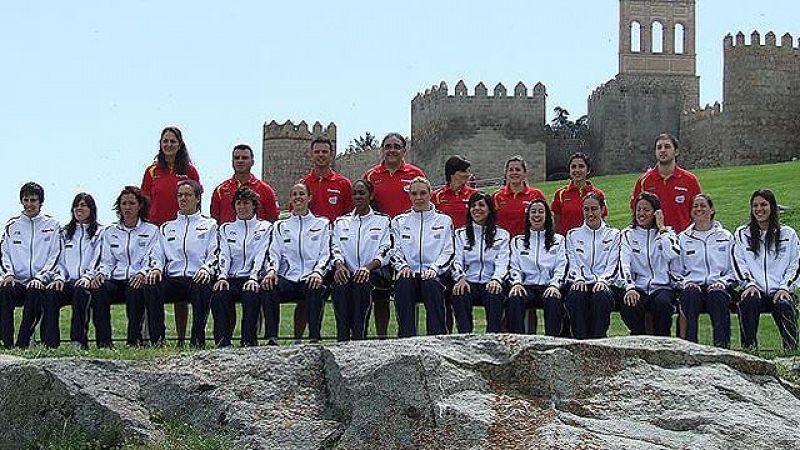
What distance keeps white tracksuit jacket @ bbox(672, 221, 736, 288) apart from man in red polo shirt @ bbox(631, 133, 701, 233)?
0.55 meters

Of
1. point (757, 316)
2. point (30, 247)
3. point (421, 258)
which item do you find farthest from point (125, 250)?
point (757, 316)

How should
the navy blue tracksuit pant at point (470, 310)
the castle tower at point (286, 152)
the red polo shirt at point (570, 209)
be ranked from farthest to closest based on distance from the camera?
the castle tower at point (286, 152), the red polo shirt at point (570, 209), the navy blue tracksuit pant at point (470, 310)

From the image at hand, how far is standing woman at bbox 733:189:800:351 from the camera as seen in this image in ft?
32.9

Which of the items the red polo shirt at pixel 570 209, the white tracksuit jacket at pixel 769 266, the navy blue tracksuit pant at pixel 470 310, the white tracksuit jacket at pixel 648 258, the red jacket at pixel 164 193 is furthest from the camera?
the red polo shirt at pixel 570 209

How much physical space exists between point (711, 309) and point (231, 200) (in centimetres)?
400

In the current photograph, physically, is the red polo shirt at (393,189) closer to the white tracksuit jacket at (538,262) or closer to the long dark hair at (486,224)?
the long dark hair at (486,224)

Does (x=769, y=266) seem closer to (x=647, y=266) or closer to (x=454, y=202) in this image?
(x=647, y=266)

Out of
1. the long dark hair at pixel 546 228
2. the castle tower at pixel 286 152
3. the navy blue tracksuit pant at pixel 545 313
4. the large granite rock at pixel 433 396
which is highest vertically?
the castle tower at pixel 286 152

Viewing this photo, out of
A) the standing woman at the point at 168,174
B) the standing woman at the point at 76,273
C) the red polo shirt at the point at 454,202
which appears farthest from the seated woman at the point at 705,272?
the standing woman at the point at 76,273

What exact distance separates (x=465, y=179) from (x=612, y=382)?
4.37 metres

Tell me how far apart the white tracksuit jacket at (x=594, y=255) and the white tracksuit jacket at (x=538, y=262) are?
8cm

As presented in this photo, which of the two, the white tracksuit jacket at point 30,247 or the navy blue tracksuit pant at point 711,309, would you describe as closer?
the navy blue tracksuit pant at point 711,309

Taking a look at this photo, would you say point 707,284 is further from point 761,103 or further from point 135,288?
point 761,103

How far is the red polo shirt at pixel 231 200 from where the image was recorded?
1127 cm
